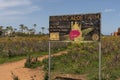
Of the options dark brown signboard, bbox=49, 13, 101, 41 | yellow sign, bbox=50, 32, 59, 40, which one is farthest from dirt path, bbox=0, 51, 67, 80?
dark brown signboard, bbox=49, 13, 101, 41

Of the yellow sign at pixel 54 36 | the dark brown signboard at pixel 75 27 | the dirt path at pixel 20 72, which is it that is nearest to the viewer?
the dark brown signboard at pixel 75 27

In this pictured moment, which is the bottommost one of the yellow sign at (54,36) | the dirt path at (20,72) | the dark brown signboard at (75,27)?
the dirt path at (20,72)

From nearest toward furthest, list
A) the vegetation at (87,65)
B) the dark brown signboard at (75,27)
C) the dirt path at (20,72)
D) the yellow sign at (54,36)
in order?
the dark brown signboard at (75,27) < the yellow sign at (54,36) < the vegetation at (87,65) < the dirt path at (20,72)

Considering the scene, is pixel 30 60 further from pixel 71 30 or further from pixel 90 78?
pixel 71 30

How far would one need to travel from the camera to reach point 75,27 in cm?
1200

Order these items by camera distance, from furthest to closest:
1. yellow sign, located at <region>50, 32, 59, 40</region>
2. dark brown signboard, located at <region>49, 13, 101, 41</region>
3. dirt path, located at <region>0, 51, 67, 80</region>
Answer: dirt path, located at <region>0, 51, 67, 80</region> → yellow sign, located at <region>50, 32, 59, 40</region> → dark brown signboard, located at <region>49, 13, 101, 41</region>

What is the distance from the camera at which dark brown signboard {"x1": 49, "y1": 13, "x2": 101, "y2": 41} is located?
11.4 meters

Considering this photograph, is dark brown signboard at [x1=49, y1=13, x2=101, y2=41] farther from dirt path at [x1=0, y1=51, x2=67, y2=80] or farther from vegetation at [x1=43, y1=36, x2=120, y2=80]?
dirt path at [x1=0, y1=51, x2=67, y2=80]

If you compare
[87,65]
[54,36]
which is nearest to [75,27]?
[54,36]

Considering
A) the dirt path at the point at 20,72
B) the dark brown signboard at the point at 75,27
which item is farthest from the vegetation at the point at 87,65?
the dark brown signboard at the point at 75,27

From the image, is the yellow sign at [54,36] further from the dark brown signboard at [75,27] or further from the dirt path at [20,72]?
the dirt path at [20,72]

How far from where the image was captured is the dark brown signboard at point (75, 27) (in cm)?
1136

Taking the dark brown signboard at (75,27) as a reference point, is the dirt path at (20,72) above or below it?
below

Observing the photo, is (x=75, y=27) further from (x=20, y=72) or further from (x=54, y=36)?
(x=20, y=72)
